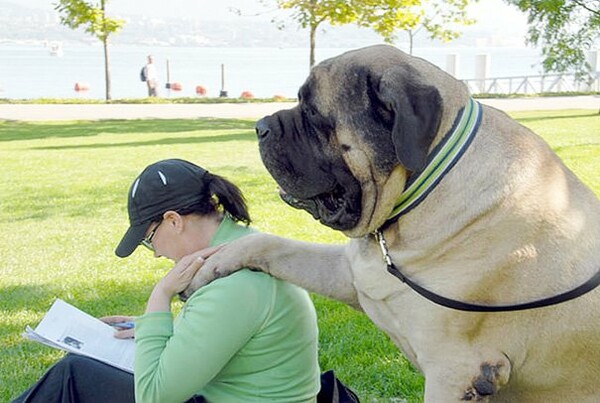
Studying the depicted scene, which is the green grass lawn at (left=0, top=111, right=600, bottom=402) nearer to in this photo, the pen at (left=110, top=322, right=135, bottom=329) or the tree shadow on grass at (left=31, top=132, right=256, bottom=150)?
the tree shadow on grass at (left=31, top=132, right=256, bottom=150)

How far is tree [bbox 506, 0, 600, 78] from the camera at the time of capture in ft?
45.3

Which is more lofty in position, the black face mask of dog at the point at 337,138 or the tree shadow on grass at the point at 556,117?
the black face mask of dog at the point at 337,138

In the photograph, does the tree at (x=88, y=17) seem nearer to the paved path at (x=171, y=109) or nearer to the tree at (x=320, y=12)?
the paved path at (x=171, y=109)

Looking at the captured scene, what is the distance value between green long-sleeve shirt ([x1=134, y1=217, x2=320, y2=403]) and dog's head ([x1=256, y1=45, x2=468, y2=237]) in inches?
13.8

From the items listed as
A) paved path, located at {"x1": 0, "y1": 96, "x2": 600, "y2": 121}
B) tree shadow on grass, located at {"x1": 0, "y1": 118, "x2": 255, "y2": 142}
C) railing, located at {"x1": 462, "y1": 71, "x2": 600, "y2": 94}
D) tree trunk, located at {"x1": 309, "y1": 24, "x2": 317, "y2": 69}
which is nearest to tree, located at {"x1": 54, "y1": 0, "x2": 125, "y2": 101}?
paved path, located at {"x1": 0, "y1": 96, "x2": 600, "y2": 121}

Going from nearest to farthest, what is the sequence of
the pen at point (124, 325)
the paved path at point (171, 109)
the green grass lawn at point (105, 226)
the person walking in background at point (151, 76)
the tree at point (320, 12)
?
1. the pen at point (124, 325)
2. the green grass lawn at point (105, 226)
3. the tree at point (320, 12)
4. the paved path at point (171, 109)
5. the person walking in background at point (151, 76)

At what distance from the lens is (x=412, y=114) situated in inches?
98.7

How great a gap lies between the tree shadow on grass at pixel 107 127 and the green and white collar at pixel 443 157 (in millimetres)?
15533

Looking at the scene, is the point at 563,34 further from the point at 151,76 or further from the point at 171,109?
the point at 151,76

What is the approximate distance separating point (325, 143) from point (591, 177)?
8.09 m

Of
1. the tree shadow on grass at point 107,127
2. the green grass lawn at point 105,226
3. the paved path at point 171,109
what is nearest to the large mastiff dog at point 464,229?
the green grass lawn at point 105,226

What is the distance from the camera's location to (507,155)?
264 centimetres

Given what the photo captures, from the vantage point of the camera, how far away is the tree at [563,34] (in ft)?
45.3

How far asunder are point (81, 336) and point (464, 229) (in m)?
1.53
